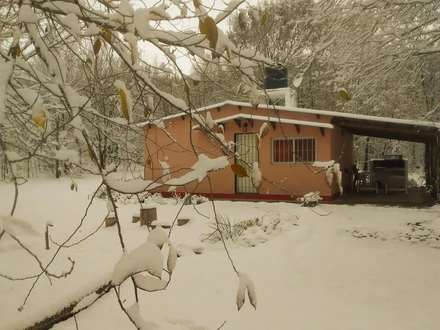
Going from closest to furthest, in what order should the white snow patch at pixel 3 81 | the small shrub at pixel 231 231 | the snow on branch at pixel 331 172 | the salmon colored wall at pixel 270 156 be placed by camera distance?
1. the white snow patch at pixel 3 81
2. the snow on branch at pixel 331 172
3. the small shrub at pixel 231 231
4. the salmon colored wall at pixel 270 156

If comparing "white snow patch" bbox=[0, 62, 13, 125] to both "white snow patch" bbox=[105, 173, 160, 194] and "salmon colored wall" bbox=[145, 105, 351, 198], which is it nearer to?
"white snow patch" bbox=[105, 173, 160, 194]

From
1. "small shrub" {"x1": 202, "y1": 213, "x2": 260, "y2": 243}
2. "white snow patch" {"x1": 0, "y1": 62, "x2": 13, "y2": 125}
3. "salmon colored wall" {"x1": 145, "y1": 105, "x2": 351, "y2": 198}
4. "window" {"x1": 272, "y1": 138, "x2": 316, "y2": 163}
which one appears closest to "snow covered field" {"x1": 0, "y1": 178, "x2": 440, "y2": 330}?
"small shrub" {"x1": 202, "y1": 213, "x2": 260, "y2": 243}

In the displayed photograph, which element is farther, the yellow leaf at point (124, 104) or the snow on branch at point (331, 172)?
the snow on branch at point (331, 172)

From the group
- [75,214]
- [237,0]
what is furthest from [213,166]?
[75,214]

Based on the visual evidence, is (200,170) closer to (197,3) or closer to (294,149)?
(197,3)

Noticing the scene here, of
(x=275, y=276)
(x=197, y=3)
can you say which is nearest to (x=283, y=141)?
(x=275, y=276)

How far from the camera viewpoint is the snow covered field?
4.04 m

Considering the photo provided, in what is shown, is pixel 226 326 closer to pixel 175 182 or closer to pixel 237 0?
pixel 175 182

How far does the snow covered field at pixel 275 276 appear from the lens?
4035 mm

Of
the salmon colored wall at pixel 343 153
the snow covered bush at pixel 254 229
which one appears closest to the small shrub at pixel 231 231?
the snow covered bush at pixel 254 229

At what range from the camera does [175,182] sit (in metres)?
1.22

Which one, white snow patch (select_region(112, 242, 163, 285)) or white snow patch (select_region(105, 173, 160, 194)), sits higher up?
white snow patch (select_region(105, 173, 160, 194))

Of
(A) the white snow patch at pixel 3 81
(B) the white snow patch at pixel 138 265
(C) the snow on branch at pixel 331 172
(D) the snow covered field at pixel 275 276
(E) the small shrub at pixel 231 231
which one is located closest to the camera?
(B) the white snow patch at pixel 138 265

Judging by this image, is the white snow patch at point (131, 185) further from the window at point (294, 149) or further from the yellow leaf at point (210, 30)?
the window at point (294, 149)
